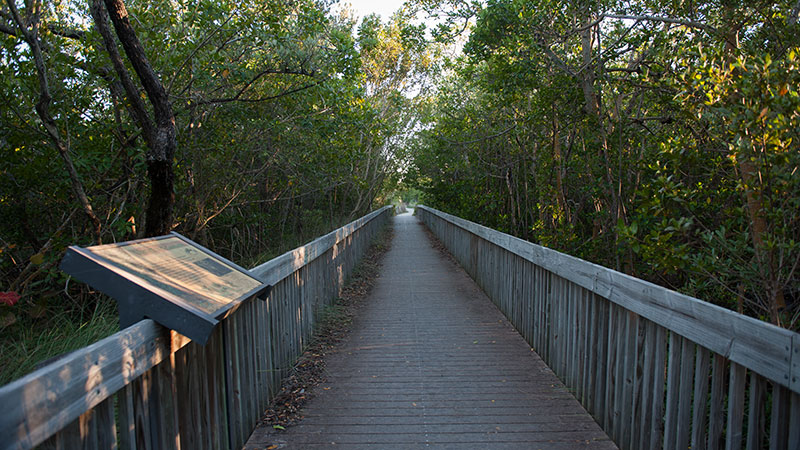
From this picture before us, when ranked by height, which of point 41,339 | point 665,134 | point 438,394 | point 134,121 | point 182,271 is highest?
point 134,121

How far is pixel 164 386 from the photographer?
2.36 meters

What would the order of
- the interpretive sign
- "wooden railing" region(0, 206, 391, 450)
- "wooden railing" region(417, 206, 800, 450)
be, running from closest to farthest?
"wooden railing" region(0, 206, 391, 450), "wooden railing" region(417, 206, 800, 450), the interpretive sign

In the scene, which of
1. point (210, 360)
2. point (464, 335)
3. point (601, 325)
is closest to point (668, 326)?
point (601, 325)

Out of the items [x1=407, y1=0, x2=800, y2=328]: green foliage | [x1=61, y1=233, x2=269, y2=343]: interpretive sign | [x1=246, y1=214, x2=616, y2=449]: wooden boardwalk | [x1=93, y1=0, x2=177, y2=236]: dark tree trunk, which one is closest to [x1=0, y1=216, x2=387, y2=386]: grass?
[x1=93, y1=0, x2=177, y2=236]: dark tree trunk

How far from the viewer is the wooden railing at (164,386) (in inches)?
A: 58.7

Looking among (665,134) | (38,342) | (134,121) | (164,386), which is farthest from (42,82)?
(665,134)

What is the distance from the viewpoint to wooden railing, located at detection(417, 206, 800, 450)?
200cm

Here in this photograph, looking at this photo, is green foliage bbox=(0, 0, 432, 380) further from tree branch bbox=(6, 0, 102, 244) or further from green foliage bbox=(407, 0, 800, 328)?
green foliage bbox=(407, 0, 800, 328)

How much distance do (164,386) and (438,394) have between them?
2.63m

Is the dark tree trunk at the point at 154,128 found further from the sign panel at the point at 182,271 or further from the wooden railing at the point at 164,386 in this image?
the sign panel at the point at 182,271

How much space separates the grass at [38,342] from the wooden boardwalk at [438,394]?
6.57 ft

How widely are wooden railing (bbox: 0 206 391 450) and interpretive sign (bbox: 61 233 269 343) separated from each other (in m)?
0.12

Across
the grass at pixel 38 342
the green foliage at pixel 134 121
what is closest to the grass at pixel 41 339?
the grass at pixel 38 342

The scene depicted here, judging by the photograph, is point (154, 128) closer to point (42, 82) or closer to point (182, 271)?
point (42, 82)
